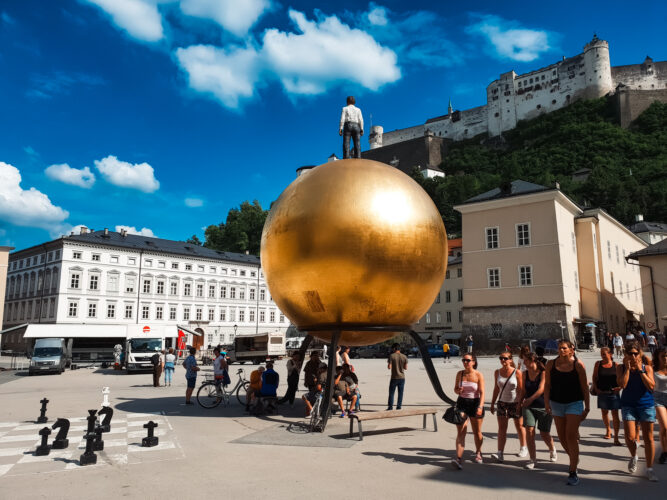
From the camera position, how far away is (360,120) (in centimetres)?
1273

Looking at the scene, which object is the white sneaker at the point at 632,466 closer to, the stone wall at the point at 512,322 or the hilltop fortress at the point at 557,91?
the stone wall at the point at 512,322

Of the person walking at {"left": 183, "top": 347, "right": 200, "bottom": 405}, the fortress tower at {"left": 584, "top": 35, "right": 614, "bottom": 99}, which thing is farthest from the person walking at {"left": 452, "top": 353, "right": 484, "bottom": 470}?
the fortress tower at {"left": 584, "top": 35, "right": 614, "bottom": 99}

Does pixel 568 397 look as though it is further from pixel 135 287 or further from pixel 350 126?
pixel 135 287

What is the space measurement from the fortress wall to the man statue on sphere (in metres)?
117

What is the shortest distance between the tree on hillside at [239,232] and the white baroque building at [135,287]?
15253 millimetres

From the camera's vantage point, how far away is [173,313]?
63.4m

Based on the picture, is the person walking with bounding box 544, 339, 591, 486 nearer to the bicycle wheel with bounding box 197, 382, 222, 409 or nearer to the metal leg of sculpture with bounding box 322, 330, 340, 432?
the metal leg of sculpture with bounding box 322, 330, 340, 432

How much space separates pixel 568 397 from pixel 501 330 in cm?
3346

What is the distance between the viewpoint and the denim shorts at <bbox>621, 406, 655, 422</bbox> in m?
6.83

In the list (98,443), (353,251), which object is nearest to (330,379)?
(353,251)

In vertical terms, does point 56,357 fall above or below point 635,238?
below

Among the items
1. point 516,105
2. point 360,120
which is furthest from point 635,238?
point 516,105

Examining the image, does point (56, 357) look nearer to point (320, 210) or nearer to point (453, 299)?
point (320, 210)

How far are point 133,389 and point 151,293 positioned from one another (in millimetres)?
45025
